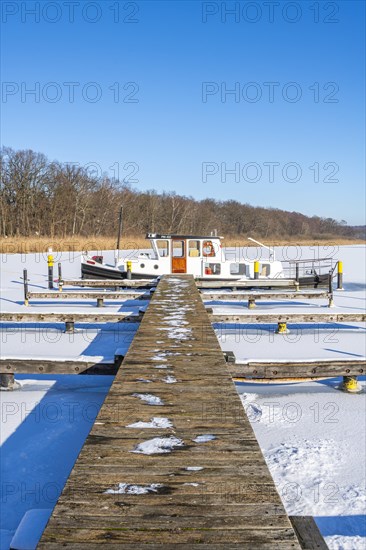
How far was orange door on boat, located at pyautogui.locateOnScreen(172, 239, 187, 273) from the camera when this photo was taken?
17.2m

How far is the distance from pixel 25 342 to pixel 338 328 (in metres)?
7.12

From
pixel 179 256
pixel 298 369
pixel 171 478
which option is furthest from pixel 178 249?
pixel 171 478

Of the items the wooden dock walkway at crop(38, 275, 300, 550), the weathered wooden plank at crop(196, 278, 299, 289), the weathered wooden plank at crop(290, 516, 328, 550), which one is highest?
the weathered wooden plank at crop(196, 278, 299, 289)

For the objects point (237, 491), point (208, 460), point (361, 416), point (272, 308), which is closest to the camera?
point (237, 491)

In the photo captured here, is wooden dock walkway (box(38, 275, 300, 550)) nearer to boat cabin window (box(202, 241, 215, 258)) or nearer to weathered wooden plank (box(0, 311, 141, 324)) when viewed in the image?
weathered wooden plank (box(0, 311, 141, 324))

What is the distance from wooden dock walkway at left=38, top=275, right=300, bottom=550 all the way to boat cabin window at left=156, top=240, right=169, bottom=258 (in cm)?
1324

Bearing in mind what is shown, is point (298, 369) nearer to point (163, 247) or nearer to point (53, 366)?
point (53, 366)

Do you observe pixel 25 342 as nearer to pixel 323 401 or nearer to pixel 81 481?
pixel 323 401

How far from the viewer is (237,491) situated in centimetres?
238

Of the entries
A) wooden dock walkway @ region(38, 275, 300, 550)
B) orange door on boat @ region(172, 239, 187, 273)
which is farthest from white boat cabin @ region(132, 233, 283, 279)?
wooden dock walkway @ region(38, 275, 300, 550)

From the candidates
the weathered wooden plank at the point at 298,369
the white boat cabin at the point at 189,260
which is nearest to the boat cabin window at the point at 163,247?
the white boat cabin at the point at 189,260

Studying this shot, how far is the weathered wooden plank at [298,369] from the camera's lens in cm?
602

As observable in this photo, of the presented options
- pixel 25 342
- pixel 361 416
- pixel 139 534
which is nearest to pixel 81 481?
pixel 139 534

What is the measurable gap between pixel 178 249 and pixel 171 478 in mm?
14929
